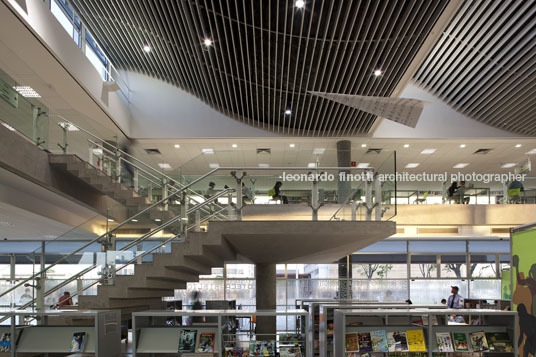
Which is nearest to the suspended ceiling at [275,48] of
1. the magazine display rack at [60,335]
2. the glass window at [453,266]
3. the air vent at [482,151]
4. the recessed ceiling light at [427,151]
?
the recessed ceiling light at [427,151]

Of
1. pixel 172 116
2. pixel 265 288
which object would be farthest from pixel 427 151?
pixel 265 288

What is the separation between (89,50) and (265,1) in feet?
20.2

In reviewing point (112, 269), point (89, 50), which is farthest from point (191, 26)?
point (112, 269)

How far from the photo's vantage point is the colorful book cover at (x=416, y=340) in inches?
257

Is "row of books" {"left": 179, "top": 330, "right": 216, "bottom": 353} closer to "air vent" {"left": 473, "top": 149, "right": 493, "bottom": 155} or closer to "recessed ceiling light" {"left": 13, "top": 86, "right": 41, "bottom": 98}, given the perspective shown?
"recessed ceiling light" {"left": 13, "top": 86, "right": 41, "bottom": 98}

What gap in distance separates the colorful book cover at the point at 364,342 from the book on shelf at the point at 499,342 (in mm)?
1517

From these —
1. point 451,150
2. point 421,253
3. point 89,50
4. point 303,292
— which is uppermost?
point 89,50

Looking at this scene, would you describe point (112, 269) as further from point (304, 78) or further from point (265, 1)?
point (304, 78)

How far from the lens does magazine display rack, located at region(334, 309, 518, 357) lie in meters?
6.50

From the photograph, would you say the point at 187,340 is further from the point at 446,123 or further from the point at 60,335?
the point at 446,123

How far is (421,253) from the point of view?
63.1ft

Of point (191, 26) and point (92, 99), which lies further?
point (92, 99)

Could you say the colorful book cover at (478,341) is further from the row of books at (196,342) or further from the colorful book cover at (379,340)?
the row of books at (196,342)

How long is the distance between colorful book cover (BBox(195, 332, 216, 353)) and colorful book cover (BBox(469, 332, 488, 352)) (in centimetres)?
327
